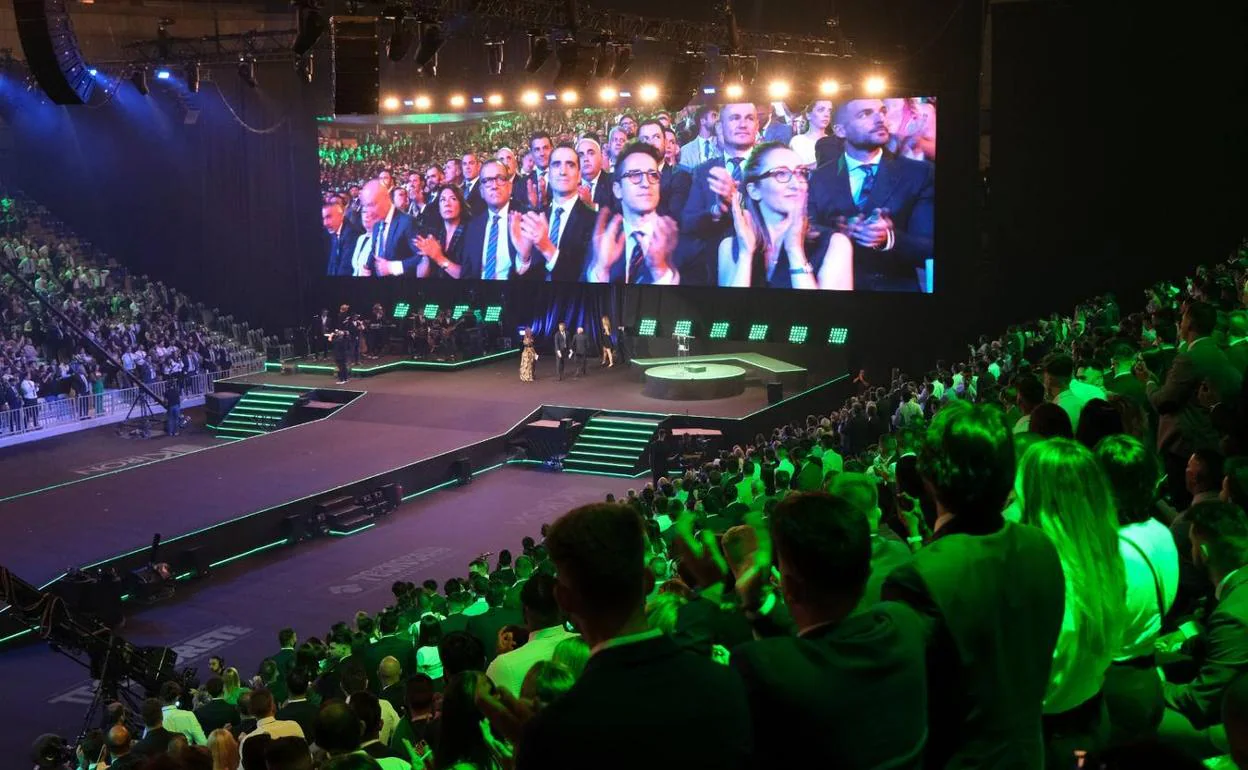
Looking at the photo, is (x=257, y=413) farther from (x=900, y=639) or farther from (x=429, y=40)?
(x=900, y=639)

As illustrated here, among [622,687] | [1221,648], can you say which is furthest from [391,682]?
[622,687]

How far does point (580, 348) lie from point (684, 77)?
6.90m

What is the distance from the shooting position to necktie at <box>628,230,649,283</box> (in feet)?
75.3

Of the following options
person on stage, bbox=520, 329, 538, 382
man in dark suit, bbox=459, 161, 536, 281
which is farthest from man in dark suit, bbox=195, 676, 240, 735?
man in dark suit, bbox=459, 161, 536, 281

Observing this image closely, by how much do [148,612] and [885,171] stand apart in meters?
13.1

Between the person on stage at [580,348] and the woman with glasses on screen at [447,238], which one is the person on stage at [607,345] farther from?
the woman with glasses on screen at [447,238]

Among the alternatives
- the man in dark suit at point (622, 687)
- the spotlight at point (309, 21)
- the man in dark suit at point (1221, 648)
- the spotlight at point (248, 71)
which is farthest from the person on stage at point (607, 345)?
the man in dark suit at point (622, 687)

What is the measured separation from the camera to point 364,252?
2595 cm

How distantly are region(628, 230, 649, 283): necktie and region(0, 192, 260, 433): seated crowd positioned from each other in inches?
316

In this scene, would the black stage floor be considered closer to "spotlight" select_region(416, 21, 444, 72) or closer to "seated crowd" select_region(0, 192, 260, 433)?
"seated crowd" select_region(0, 192, 260, 433)

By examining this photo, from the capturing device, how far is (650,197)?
22547 millimetres

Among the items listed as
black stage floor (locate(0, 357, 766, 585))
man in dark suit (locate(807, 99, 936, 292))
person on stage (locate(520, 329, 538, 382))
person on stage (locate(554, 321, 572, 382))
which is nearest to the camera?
black stage floor (locate(0, 357, 766, 585))

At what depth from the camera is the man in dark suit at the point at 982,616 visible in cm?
232

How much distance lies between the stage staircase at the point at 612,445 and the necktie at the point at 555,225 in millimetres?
5186
